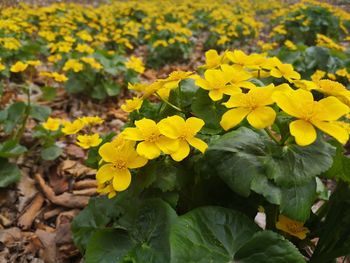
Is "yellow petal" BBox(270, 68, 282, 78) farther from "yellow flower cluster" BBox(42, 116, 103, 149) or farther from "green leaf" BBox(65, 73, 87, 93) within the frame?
"green leaf" BBox(65, 73, 87, 93)

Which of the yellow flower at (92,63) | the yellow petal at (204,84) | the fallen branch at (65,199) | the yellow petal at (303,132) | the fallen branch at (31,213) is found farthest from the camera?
the yellow flower at (92,63)

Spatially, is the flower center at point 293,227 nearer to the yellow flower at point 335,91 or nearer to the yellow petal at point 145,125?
the yellow flower at point 335,91

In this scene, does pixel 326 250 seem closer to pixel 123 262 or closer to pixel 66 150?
pixel 123 262

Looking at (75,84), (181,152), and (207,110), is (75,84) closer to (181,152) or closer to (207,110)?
(207,110)

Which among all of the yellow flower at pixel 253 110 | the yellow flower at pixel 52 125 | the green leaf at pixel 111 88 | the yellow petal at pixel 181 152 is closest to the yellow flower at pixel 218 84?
the yellow flower at pixel 253 110

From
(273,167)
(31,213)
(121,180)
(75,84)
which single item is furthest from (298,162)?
(75,84)
